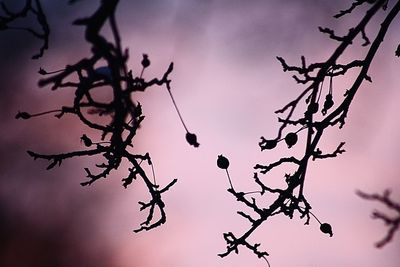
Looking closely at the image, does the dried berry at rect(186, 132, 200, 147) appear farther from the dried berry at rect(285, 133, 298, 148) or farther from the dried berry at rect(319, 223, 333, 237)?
the dried berry at rect(319, 223, 333, 237)

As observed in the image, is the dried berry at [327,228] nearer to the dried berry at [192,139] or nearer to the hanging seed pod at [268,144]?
the hanging seed pod at [268,144]

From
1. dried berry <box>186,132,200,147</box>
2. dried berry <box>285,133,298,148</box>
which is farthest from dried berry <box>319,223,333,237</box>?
dried berry <box>186,132,200,147</box>

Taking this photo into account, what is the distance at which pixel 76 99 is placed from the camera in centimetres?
360

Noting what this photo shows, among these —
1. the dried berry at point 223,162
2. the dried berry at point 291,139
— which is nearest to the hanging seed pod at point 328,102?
the dried berry at point 291,139

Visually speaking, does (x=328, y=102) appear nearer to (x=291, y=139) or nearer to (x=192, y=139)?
(x=291, y=139)

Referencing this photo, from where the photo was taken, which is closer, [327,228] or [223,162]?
[223,162]

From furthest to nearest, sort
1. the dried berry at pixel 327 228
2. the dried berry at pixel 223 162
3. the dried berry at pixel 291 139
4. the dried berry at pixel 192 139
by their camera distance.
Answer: the dried berry at pixel 327 228
the dried berry at pixel 223 162
the dried berry at pixel 291 139
the dried berry at pixel 192 139

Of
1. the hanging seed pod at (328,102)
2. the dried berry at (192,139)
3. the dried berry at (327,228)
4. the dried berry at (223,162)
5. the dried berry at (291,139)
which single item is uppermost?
the hanging seed pod at (328,102)

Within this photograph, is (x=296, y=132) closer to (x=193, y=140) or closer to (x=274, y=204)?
(x=274, y=204)

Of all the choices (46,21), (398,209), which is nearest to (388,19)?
(398,209)

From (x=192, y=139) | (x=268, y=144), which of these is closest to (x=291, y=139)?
(x=268, y=144)

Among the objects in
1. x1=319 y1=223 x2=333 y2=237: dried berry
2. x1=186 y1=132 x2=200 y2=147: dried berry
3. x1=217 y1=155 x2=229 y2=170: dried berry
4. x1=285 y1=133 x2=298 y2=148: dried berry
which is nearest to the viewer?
x1=186 y1=132 x2=200 y2=147: dried berry

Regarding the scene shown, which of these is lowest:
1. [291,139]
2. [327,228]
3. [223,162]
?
[327,228]

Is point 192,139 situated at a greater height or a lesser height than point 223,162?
lesser
